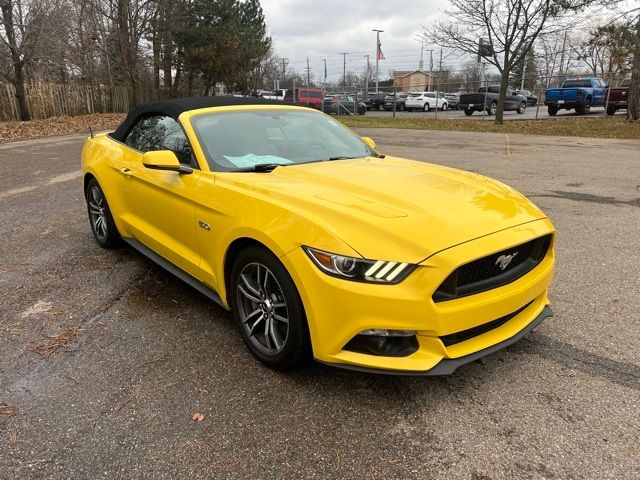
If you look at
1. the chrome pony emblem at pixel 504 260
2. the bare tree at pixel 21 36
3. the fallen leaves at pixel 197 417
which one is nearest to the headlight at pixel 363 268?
the chrome pony emblem at pixel 504 260

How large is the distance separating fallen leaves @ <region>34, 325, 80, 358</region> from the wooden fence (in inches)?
900

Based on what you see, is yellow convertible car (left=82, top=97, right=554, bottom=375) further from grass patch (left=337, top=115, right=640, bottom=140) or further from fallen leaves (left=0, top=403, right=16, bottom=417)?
grass patch (left=337, top=115, right=640, bottom=140)

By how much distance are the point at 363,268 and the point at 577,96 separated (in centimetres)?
2676

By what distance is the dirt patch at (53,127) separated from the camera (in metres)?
17.8

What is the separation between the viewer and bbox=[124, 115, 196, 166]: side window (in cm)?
362

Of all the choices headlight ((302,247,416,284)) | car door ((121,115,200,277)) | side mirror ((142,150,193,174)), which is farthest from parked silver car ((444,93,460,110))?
headlight ((302,247,416,284))

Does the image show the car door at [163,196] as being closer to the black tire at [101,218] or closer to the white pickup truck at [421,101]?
the black tire at [101,218]

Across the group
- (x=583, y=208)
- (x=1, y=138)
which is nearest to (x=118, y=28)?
(x=1, y=138)

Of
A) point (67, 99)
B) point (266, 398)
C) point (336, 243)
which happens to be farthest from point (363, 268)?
point (67, 99)

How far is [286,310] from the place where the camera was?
2.63 metres

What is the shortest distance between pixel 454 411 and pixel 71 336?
251cm

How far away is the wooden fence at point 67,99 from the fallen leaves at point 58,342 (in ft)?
75.0

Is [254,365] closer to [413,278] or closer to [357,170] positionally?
[413,278]

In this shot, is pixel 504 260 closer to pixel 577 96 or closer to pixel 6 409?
pixel 6 409
